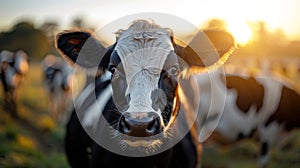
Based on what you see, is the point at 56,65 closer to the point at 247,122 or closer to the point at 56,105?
the point at 56,105

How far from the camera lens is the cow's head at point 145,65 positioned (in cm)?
232

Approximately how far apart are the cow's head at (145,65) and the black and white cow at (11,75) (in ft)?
32.0

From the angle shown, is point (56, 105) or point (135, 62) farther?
point (56, 105)

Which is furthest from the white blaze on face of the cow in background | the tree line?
the tree line

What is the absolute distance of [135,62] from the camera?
249 cm

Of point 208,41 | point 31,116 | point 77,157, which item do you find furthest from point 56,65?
point 208,41

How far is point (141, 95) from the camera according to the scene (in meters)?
2.35

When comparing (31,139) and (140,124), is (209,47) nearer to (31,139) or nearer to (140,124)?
(140,124)

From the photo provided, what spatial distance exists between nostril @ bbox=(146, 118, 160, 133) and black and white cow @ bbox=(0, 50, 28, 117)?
10.4 meters

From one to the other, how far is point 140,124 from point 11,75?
37.6ft

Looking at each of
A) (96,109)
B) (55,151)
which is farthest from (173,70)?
(55,151)

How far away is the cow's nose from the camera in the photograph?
2.23 meters

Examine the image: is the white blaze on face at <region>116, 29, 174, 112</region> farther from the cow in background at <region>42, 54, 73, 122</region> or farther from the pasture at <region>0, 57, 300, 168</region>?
the cow in background at <region>42, 54, 73, 122</region>

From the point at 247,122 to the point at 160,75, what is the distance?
4.43m
